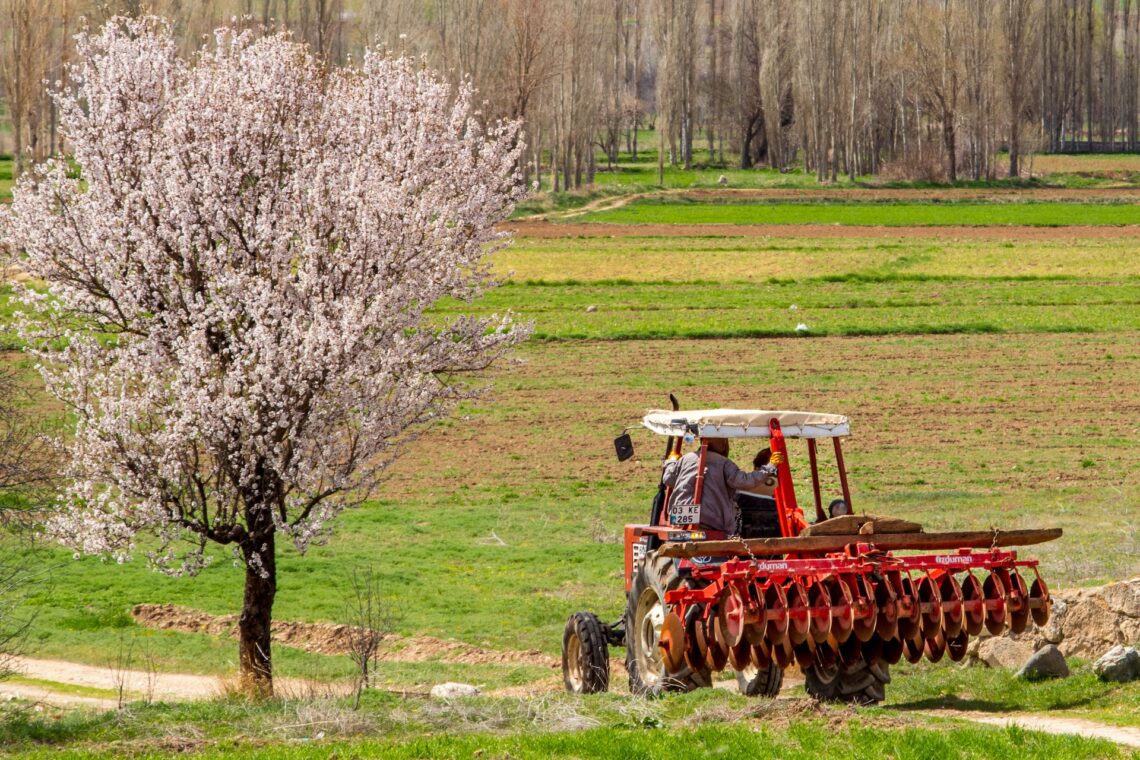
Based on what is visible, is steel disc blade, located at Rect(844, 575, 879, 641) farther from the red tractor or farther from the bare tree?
the bare tree

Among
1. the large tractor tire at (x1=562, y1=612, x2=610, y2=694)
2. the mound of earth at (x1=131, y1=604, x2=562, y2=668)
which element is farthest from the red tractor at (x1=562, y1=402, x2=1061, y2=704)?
the mound of earth at (x1=131, y1=604, x2=562, y2=668)

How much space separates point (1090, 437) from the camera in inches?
1185

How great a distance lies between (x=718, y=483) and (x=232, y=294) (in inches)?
246

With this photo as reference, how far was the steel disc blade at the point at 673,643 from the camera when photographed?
12.4m

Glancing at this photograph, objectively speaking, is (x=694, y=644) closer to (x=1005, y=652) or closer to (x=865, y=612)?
(x=865, y=612)

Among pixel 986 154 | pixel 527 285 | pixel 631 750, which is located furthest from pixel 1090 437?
pixel 986 154

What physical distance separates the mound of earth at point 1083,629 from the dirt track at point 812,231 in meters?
55.3

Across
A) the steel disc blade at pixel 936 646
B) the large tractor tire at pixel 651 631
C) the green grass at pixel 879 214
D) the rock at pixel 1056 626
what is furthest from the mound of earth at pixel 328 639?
the green grass at pixel 879 214

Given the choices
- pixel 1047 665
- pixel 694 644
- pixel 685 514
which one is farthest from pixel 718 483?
pixel 1047 665

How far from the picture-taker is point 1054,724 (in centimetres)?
1134

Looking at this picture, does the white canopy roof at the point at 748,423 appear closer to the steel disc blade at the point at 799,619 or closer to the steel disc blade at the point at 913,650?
the steel disc blade at the point at 799,619

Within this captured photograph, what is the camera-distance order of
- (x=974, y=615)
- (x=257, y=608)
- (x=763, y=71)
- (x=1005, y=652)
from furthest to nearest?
1. (x=763, y=71)
2. (x=257, y=608)
3. (x=1005, y=652)
4. (x=974, y=615)

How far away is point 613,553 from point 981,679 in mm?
8656

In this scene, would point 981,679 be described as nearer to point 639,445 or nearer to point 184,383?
point 184,383
